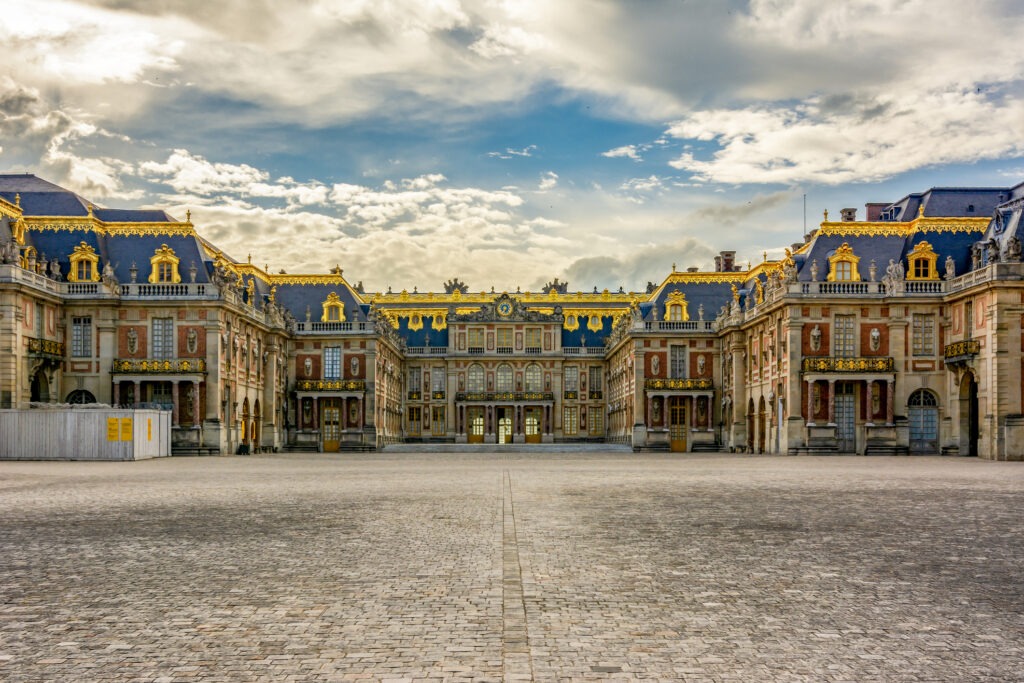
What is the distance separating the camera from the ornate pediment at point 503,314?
3642 inches

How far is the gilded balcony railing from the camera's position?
155 feet

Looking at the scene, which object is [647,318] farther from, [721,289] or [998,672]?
[998,672]

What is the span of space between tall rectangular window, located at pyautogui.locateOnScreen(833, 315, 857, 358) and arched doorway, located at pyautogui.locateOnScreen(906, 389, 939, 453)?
3994 mm

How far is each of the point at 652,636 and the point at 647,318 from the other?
6609 cm

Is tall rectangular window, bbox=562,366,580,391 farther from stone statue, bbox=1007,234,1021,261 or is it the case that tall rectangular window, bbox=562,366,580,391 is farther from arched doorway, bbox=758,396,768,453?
stone statue, bbox=1007,234,1021,261

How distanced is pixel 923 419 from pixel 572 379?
4363 cm

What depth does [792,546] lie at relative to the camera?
13039mm

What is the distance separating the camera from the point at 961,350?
48.6 metres

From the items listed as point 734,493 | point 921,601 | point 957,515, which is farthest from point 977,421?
point 921,601

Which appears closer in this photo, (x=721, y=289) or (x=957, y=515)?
(x=957, y=515)

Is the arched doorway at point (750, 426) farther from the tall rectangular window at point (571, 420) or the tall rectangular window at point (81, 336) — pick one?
the tall rectangular window at point (81, 336)

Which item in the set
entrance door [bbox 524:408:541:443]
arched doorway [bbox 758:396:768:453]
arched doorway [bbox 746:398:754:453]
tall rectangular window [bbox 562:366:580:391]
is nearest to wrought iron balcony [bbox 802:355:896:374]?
arched doorway [bbox 758:396:768:453]

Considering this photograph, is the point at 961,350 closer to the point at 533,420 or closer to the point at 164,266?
the point at 164,266

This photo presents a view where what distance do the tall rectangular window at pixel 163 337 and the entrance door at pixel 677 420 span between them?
3506 cm
